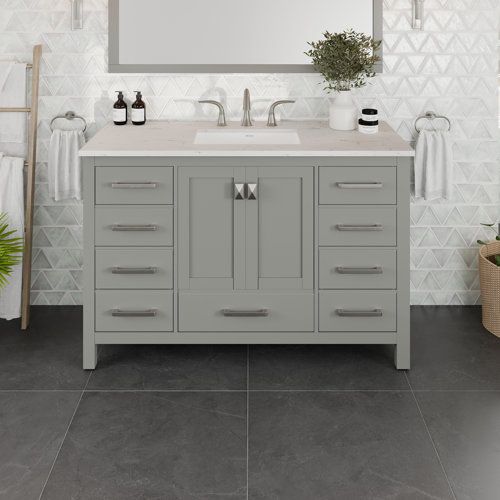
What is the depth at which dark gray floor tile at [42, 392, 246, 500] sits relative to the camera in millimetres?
2805

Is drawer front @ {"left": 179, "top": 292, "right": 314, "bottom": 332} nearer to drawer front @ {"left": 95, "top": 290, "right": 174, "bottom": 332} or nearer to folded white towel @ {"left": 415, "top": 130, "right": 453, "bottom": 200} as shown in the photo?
drawer front @ {"left": 95, "top": 290, "right": 174, "bottom": 332}

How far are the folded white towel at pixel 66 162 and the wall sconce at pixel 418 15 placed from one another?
1.70 metres

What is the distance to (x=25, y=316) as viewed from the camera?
4.20m

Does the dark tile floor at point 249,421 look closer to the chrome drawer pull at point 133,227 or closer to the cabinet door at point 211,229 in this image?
the cabinet door at point 211,229

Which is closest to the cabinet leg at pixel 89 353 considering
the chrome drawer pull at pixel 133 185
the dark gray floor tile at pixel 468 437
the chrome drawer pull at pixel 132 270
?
the chrome drawer pull at pixel 132 270

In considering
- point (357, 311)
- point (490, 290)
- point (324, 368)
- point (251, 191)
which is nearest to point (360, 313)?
point (357, 311)

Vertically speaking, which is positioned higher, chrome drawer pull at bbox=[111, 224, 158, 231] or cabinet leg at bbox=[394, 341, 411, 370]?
chrome drawer pull at bbox=[111, 224, 158, 231]

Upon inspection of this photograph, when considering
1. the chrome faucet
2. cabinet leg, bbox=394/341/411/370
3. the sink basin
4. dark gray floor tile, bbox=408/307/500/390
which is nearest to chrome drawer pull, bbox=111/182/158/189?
the sink basin

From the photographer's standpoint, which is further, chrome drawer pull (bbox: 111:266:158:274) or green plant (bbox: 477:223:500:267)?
green plant (bbox: 477:223:500:267)

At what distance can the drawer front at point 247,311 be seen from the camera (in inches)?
145

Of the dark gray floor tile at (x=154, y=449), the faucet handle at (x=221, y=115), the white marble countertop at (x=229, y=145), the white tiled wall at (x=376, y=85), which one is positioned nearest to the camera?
the dark gray floor tile at (x=154, y=449)

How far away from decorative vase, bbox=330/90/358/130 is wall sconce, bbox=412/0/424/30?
1.63 feet

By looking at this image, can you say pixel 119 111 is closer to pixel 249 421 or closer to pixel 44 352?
pixel 44 352

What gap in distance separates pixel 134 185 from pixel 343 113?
105cm
